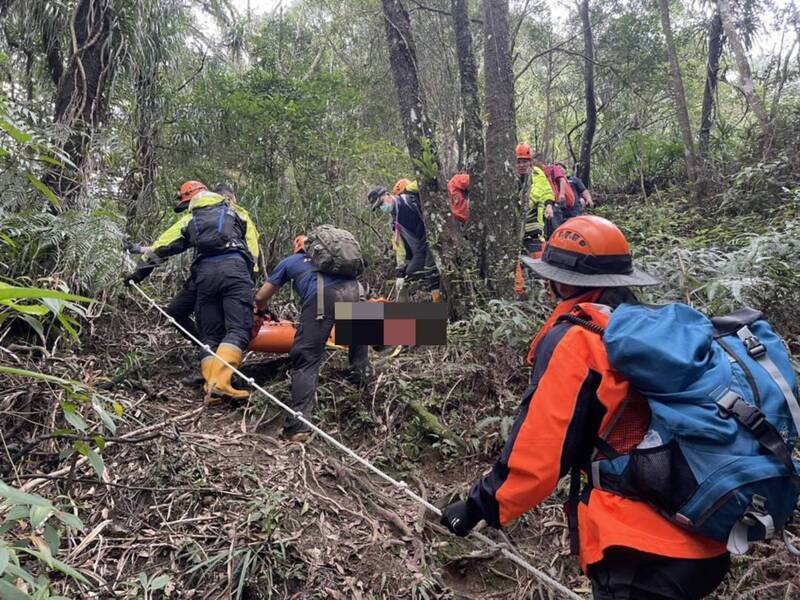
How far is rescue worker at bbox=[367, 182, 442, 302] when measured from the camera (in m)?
7.13

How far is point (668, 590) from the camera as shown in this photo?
5.49 ft

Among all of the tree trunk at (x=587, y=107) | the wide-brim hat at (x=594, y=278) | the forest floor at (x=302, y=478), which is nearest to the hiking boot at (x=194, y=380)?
the forest floor at (x=302, y=478)

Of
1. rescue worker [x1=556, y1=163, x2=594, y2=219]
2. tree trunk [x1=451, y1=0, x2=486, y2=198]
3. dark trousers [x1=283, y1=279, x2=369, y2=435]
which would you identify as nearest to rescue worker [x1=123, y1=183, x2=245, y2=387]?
dark trousers [x1=283, y1=279, x2=369, y2=435]

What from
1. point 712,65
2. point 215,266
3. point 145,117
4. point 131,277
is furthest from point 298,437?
point 712,65

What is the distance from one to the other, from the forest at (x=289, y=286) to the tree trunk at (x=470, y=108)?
26mm

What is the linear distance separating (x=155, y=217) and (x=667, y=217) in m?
7.41

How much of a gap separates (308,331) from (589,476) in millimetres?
3114

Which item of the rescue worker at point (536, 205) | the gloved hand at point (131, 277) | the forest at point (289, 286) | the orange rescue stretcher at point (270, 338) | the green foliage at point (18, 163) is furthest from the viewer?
the rescue worker at point (536, 205)

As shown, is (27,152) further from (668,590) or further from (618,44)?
(618,44)

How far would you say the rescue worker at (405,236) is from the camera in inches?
281

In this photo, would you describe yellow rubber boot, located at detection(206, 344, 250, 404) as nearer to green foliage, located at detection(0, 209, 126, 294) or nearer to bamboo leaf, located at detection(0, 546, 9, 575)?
green foliage, located at detection(0, 209, 126, 294)

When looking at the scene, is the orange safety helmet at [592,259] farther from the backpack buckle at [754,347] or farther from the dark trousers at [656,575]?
the dark trousers at [656,575]

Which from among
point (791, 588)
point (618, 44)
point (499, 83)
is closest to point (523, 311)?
point (499, 83)

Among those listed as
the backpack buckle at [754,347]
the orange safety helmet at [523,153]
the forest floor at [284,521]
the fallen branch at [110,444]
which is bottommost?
the forest floor at [284,521]
